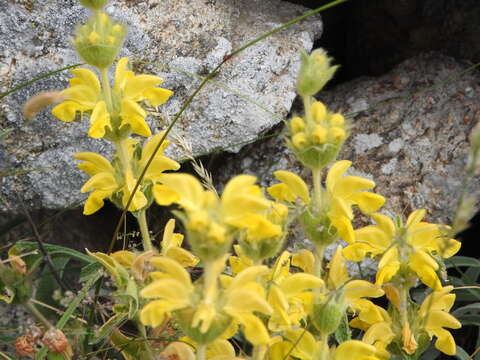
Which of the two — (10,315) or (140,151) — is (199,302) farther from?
(10,315)

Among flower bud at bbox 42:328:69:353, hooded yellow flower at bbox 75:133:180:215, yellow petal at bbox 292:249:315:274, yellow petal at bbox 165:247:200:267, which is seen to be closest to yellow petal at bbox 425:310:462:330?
yellow petal at bbox 292:249:315:274

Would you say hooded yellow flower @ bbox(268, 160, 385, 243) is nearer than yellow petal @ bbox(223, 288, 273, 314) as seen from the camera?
No

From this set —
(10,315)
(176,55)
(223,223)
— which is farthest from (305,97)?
(10,315)

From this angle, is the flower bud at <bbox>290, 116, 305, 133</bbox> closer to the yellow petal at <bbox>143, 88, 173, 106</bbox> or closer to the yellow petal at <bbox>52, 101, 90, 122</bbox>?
the yellow petal at <bbox>143, 88, 173, 106</bbox>

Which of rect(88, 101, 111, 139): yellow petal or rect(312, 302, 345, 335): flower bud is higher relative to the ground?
rect(88, 101, 111, 139): yellow petal

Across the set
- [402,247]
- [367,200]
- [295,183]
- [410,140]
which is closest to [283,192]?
[295,183]

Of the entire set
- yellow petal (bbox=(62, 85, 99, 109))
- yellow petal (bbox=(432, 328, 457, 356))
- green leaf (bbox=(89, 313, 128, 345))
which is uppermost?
yellow petal (bbox=(62, 85, 99, 109))

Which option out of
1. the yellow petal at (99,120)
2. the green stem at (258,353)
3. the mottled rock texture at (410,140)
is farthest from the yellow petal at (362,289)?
the mottled rock texture at (410,140)

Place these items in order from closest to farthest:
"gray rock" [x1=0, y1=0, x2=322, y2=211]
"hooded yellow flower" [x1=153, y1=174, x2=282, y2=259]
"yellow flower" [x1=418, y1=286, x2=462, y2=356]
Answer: "hooded yellow flower" [x1=153, y1=174, x2=282, y2=259] < "yellow flower" [x1=418, y1=286, x2=462, y2=356] < "gray rock" [x1=0, y1=0, x2=322, y2=211]
